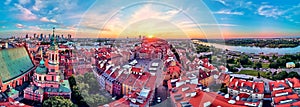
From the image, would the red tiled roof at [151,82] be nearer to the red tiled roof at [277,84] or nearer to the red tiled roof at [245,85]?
the red tiled roof at [245,85]

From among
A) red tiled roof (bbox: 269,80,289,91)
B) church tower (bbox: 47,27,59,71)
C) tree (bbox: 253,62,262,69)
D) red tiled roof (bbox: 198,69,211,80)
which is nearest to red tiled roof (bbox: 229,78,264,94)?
red tiled roof (bbox: 269,80,289,91)

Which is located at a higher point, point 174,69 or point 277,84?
point 174,69

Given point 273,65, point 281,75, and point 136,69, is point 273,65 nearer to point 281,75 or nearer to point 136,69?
point 281,75

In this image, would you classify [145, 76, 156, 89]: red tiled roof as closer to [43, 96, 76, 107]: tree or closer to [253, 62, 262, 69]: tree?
[43, 96, 76, 107]: tree

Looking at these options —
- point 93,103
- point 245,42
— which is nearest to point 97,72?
point 93,103

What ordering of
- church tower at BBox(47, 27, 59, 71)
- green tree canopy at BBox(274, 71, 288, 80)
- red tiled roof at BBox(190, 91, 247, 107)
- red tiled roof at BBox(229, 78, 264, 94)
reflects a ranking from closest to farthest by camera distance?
red tiled roof at BBox(190, 91, 247, 107) < red tiled roof at BBox(229, 78, 264, 94) < church tower at BBox(47, 27, 59, 71) < green tree canopy at BBox(274, 71, 288, 80)

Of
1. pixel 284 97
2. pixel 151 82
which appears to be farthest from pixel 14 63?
pixel 284 97

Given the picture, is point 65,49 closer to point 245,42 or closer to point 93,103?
point 93,103

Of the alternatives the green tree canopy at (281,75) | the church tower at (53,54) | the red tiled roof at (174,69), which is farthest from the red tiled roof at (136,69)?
the green tree canopy at (281,75)
